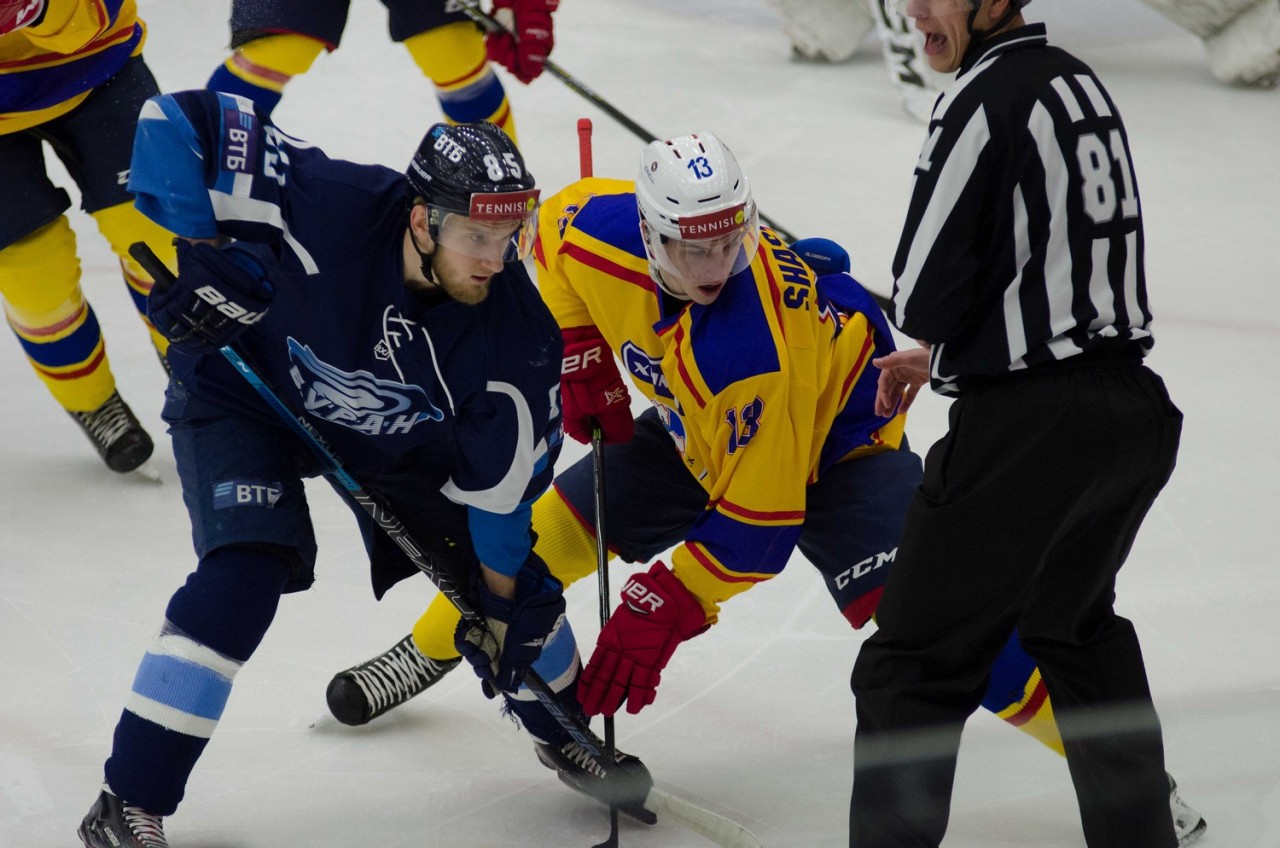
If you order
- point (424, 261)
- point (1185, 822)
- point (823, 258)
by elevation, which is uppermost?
point (424, 261)

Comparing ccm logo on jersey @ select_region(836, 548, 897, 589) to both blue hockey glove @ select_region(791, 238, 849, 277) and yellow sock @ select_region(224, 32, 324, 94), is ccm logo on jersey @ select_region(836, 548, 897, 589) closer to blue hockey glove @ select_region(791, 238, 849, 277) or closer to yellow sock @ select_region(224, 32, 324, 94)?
blue hockey glove @ select_region(791, 238, 849, 277)

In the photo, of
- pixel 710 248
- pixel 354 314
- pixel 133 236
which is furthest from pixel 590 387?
pixel 133 236

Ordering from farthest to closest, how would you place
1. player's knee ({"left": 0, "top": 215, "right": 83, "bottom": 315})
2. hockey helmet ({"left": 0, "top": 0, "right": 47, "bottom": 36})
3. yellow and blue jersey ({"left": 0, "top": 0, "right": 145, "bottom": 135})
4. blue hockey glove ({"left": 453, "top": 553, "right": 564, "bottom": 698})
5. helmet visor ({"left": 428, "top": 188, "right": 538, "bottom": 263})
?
player's knee ({"left": 0, "top": 215, "right": 83, "bottom": 315}) → yellow and blue jersey ({"left": 0, "top": 0, "right": 145, "bottom": 135}) → hockey helmet ({"left": 0, "top": 0, "right": 47, "bottom": 36}) → blue hockey glove ({"left": 453, "top": 553, "right": 564, "bottom": 698}) → helmet visor ({"left": 428, "top": 188, "right": 538, "bottom": 263})

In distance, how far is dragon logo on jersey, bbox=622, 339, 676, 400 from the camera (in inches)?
83.3

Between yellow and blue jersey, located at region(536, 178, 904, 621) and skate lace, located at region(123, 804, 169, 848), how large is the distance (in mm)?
745

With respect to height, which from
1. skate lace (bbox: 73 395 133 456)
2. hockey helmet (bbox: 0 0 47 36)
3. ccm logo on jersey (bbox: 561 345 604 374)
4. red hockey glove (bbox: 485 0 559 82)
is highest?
hockey helmet (bbox: 0 0 47 36)

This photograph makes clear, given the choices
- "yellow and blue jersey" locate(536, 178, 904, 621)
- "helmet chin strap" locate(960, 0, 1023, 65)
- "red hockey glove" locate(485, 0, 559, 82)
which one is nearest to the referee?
"helmet chin strap" locate(960, 0, 1023, 65)

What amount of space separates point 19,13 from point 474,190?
4.19 feet

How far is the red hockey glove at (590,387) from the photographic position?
2.22 m

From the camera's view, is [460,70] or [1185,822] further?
[460,70]

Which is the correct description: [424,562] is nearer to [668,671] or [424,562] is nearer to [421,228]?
[421,228]

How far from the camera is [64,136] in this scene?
279cm

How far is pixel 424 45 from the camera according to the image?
356 centimetres

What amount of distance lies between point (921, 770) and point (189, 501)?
988 millimetres
